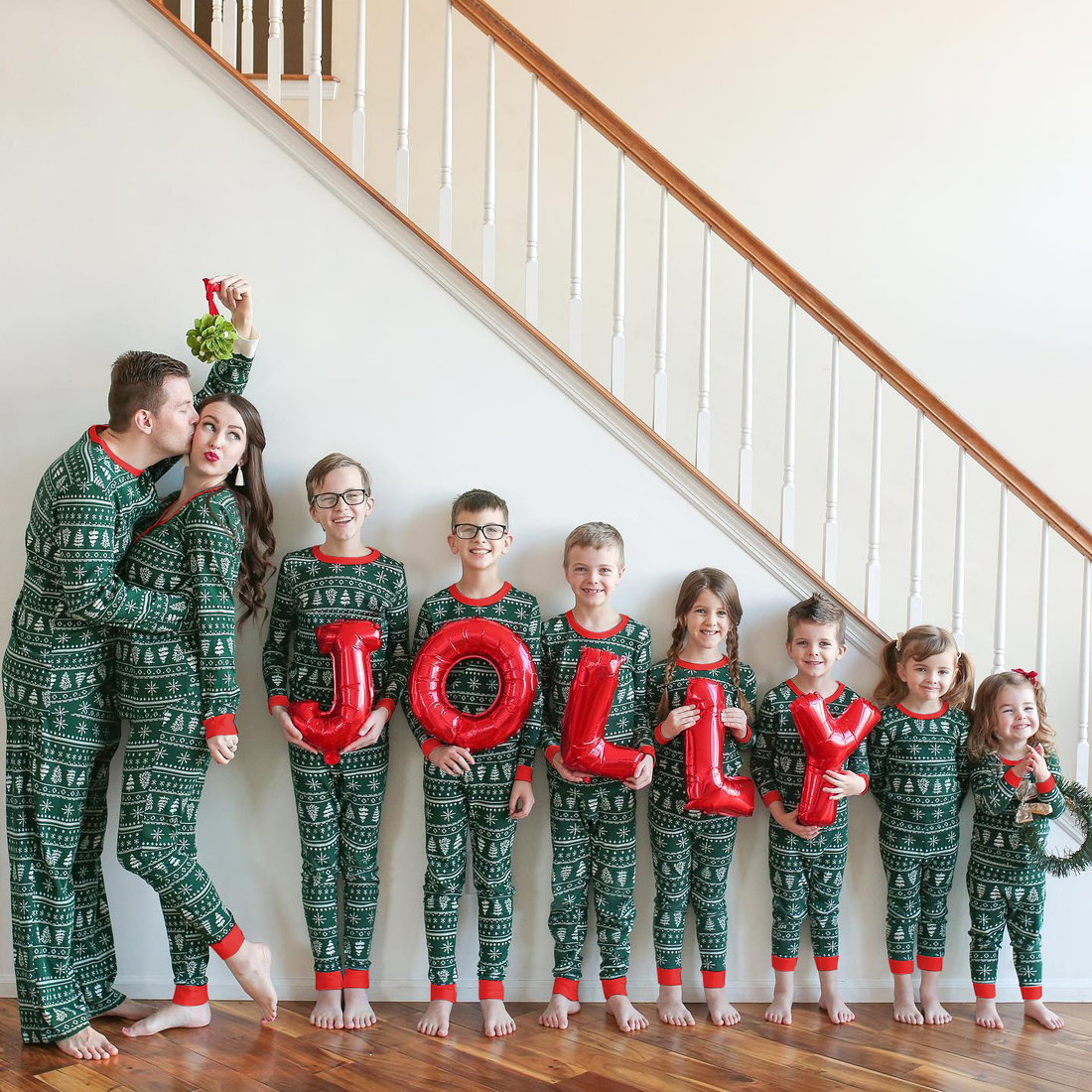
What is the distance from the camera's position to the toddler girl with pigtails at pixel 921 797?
270cm

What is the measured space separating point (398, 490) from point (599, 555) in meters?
0.60

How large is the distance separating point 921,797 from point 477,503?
4.76 ft

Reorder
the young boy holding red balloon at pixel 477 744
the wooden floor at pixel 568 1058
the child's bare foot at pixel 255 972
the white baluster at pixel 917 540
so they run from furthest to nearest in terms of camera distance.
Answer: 1. the white baluster at pixel 917 540
2. the young boy holding red balloon at pixel 477 744
3. the child's bare foot at pixel 255 972
4. the wooden floor at pixel 568 1058

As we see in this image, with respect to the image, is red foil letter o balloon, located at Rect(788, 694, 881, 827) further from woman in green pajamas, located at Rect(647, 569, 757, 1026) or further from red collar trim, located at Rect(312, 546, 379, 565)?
red collar trim, located at Rect(312, 546, 379, 565)

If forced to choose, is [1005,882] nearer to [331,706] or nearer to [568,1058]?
[568,1058]

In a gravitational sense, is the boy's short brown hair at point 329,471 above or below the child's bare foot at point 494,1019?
above

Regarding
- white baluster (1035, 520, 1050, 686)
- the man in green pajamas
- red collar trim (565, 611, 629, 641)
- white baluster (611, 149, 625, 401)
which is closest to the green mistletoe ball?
the man in green pajamas

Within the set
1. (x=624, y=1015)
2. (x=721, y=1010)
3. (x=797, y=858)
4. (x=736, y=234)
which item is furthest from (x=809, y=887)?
(x=736, y=234)

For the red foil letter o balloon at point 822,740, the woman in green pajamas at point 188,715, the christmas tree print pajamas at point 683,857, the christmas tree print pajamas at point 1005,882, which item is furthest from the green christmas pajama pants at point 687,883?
the woman in green pajamas at point 188,715

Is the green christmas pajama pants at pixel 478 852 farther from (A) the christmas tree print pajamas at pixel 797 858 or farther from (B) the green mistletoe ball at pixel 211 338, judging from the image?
(B) the green mistletoe ball at pixel 211 338

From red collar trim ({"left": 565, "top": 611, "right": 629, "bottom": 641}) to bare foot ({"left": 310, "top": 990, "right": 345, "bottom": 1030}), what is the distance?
113cm

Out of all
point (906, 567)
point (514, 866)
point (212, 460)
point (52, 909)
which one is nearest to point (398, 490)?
point (212, 460)

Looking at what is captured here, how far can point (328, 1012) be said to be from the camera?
2545 millimetres

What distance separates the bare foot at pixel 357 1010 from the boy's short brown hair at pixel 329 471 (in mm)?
1296
